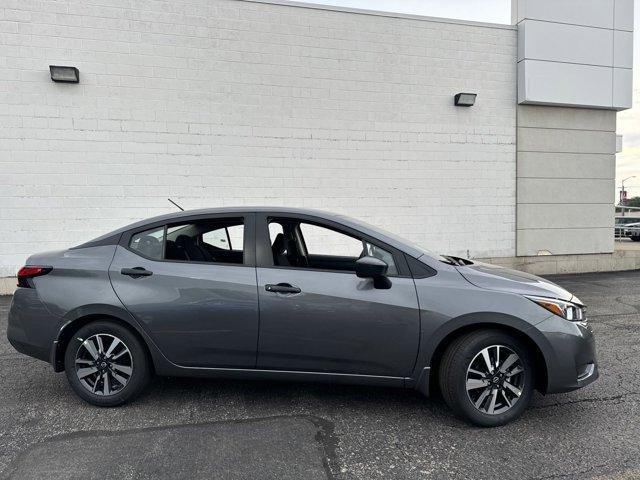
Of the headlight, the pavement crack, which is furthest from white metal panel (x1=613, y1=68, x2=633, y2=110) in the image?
the headlight

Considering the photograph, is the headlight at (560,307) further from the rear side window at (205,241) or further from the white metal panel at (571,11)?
the white metal panel at (571,11)

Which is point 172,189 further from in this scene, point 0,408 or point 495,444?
point 495,444

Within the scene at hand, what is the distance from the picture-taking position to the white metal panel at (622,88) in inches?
393

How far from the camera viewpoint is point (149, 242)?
3.50m

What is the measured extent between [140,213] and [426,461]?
23.0 feet

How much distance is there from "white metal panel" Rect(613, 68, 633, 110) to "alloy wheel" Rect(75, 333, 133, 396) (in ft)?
36.9

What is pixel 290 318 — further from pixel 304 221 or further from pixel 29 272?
pixel 29 272

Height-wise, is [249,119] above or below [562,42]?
below

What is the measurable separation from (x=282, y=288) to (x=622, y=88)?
1057 cm

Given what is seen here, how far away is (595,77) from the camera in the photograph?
9.86 m

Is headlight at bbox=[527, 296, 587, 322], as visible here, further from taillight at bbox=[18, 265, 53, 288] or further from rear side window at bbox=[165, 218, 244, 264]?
taillight at bbox=[18, 265, 53, 288]

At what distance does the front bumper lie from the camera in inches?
120

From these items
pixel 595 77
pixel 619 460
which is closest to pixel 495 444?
pixel 619 460

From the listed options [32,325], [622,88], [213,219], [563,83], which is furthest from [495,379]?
[622,88]
